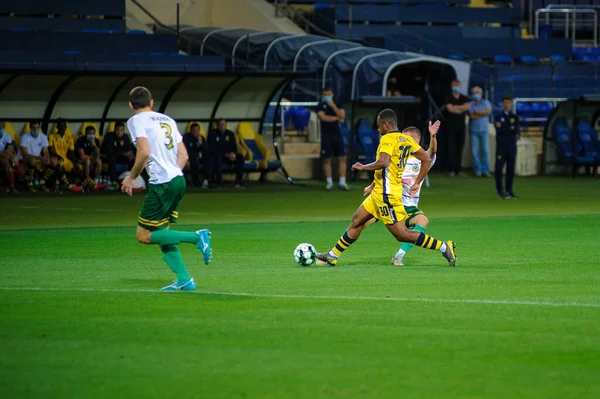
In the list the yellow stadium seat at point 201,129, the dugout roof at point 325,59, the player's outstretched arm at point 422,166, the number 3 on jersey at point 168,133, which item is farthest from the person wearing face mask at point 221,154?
the number 3 on jersey at point 168,133

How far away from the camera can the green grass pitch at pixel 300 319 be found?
7.10 m

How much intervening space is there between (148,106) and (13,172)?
16.8m

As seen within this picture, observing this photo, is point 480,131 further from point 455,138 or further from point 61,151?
point 61,151

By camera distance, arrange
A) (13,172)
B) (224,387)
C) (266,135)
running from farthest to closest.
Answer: (266,135) → (13,172) → (224,387)

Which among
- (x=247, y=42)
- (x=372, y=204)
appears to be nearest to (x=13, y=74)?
(x=247, y=42)

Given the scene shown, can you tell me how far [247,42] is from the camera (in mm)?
35562

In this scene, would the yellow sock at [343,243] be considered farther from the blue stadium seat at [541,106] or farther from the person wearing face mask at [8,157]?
the blue stadium seat at [541,106]

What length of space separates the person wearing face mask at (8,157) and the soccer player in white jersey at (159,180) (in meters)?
16.3

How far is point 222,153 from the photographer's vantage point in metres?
29.2

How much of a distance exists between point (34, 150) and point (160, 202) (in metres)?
16.8

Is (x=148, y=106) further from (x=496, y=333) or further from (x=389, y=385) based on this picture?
(x=389, y=385)

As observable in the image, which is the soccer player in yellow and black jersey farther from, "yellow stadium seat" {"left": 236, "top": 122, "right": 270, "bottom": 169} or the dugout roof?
the dugout roof

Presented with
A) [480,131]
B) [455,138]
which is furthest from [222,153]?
[480,131]

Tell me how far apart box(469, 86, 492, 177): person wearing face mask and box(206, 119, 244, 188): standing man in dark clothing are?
7895mm
